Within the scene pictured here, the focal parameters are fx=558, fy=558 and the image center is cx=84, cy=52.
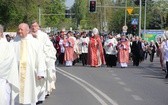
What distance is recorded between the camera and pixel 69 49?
31.2 meters

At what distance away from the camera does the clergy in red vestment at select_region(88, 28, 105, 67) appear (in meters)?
30.1

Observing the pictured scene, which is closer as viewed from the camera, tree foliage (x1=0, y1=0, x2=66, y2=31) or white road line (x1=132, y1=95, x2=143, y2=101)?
white road line (x1=132, y1=95, x2=143, y2=101)

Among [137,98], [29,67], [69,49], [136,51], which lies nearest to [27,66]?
[29,67]

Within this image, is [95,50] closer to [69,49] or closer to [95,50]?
[95,50]

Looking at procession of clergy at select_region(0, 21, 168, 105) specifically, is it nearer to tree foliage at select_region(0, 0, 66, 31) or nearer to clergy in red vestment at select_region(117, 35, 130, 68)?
clergy in red vestment at select_region(117, 35, 130, 68)

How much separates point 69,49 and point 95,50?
1557 mm

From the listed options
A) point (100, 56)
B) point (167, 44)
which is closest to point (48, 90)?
point (167, 44)

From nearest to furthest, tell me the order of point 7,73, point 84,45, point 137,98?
1. point 7,73
2. point 137,98
3. point 84,45

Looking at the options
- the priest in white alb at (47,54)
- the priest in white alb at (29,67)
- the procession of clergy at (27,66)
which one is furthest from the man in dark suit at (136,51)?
the priest in white alb at (29,67)

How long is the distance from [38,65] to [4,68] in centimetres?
241

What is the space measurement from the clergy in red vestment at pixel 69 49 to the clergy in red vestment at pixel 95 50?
1.06 meters

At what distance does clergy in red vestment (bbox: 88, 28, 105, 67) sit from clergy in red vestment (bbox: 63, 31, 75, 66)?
1.06 metres

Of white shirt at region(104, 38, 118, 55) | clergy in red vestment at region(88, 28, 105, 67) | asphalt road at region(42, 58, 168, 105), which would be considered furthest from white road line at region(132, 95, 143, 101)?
white shirt at region(104, 38, 118, 55)

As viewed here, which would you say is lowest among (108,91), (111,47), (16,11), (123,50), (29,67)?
(108,91)
